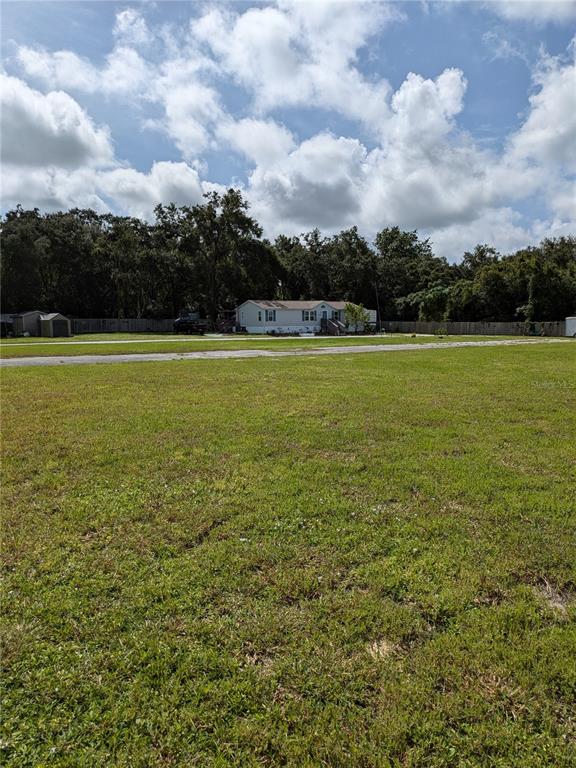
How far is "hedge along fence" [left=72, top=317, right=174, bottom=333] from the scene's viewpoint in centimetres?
4900

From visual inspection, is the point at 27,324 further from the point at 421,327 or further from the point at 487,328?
the point at 487,328

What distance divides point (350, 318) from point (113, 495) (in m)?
45.6

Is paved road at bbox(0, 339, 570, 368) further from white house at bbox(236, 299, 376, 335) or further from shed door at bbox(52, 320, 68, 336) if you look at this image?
white house at bbox(236, 299, 376, 335)

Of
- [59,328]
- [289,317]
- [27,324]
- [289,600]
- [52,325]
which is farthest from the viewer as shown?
[289,317]

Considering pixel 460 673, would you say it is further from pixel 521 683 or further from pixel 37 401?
pixel 37 401

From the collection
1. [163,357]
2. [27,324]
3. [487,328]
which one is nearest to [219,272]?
[27,324]

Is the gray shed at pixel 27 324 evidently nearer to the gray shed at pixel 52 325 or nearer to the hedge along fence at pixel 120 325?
the gray shed at pixel 52 325

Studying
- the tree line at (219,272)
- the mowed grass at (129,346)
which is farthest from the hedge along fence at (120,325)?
the mowed grass at (129,346)

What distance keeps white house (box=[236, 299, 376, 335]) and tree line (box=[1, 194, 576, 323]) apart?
629 centimetres

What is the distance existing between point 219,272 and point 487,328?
99.1 ft

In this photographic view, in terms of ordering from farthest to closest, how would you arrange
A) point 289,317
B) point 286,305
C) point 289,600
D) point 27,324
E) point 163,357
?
point 286,305, point 289,317, point 27,324, point 163,357, point 289,600

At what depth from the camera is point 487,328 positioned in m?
47.9

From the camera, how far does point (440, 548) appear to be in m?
3.11

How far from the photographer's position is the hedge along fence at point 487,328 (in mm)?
43559
